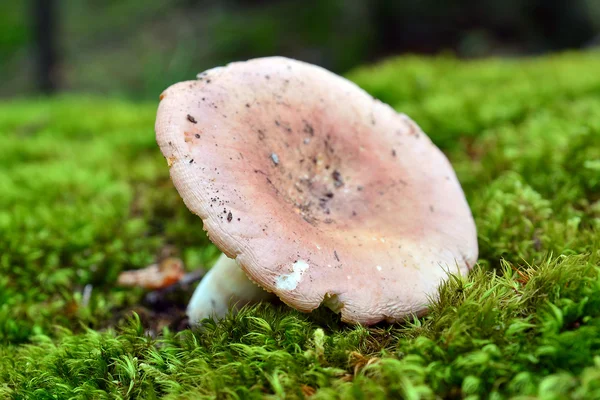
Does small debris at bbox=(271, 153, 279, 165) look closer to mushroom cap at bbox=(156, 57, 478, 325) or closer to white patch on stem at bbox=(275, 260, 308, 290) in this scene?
mushroom cap at bbox=(156, 57, 478, 325)

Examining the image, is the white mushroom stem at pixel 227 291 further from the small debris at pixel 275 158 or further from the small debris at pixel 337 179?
the small debris at pixel 337 179

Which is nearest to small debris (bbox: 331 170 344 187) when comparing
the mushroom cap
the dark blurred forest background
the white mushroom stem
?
the mushroom cap

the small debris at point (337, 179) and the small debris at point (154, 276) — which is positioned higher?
the small debris at point (337, 179)

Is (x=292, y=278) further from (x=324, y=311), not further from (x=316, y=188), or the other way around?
(x=316, y=188)

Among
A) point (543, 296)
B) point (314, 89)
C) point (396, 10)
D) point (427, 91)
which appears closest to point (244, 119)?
point (314, 89)

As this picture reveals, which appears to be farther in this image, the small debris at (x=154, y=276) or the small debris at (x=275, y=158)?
the small debris at (x=154, y=276)

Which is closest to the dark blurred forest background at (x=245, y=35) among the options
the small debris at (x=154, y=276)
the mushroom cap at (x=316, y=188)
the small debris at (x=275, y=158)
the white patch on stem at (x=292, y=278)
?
the small debris at (x=154, y=276)
